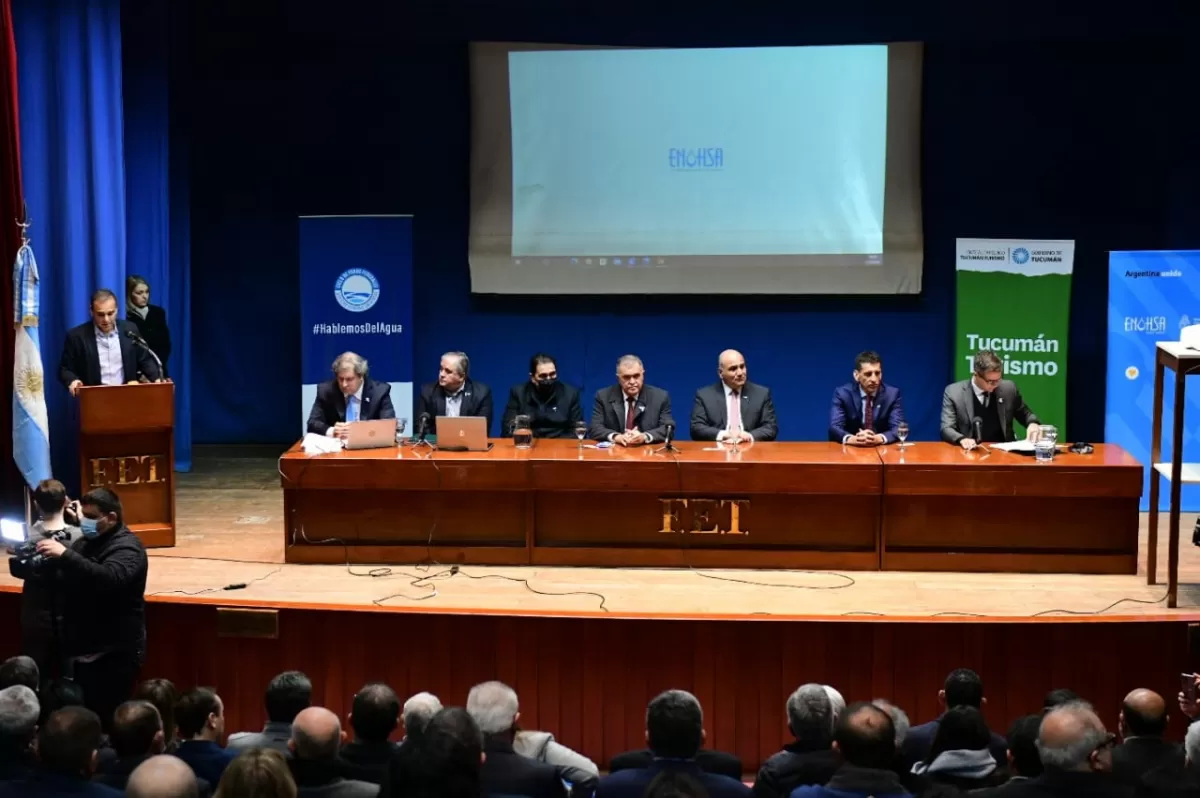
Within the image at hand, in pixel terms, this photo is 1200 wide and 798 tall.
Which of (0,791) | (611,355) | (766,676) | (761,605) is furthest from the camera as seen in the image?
(611,355)

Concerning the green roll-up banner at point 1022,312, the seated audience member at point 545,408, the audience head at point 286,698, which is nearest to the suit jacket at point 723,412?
the seated audience member at point 545,408

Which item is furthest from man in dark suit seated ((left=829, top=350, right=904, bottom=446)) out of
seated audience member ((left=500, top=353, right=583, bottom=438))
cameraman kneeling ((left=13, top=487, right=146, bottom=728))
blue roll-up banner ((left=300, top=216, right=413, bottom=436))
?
cameraman kneeling ((left=13, top=487, right=146, bottom=728))

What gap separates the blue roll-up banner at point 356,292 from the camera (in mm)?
9445

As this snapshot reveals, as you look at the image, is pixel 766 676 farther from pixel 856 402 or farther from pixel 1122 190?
pixel 1122 190

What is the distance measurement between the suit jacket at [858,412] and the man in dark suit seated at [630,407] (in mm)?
906

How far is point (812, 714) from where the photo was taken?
149 inches

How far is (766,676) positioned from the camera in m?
4.78

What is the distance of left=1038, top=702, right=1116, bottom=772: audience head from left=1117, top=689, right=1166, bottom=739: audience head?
1.30 feet

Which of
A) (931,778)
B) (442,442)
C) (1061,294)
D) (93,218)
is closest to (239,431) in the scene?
(93,218)

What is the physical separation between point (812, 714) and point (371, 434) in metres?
3.96

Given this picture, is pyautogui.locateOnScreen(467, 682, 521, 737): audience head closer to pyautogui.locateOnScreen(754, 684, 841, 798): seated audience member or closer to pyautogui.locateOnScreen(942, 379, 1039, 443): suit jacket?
pyautogui.locateOnScreen(754, 684, 841, 798): seated audience member

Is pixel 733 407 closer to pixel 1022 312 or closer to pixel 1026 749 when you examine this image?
pixel 1022 312

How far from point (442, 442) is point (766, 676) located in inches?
112

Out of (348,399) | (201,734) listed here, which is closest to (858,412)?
(348,399)
